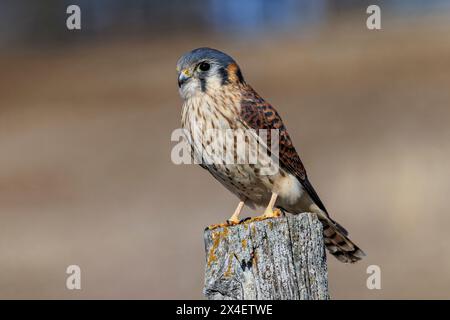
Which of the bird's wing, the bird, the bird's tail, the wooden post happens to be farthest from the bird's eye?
the wooden post

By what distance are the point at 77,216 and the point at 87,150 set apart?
2.14 metres

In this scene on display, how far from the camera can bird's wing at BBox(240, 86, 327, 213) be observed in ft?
18.5

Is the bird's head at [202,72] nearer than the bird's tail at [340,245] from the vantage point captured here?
No

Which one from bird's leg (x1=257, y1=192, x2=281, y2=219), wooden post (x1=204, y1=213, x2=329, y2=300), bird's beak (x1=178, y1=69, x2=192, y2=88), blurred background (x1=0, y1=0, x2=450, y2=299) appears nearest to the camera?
wooden post (x1=204, y1=213, x2=329, y2=300)

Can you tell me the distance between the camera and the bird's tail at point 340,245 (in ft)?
18.5

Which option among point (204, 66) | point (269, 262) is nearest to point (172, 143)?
point (204, 66)

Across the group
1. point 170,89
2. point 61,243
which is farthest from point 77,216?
point 170,89

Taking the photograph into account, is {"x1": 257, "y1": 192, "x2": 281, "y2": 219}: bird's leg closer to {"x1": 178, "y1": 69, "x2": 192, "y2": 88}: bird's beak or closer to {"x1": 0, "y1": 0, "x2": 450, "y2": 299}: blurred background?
{"x1": 178, "y1": 69, "x2": 192, "y2": 88}: bird's beak

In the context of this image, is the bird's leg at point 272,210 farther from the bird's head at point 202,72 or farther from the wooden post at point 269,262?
the wooden post at point 269,262

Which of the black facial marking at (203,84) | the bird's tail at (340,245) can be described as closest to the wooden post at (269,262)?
the bird's tail at (340,245)

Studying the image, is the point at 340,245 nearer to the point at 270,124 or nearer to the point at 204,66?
the point at 270,124

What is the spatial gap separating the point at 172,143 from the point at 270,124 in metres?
7.21

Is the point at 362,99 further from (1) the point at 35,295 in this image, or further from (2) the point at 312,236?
(2) the point at 312,236

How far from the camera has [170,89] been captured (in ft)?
48.9
